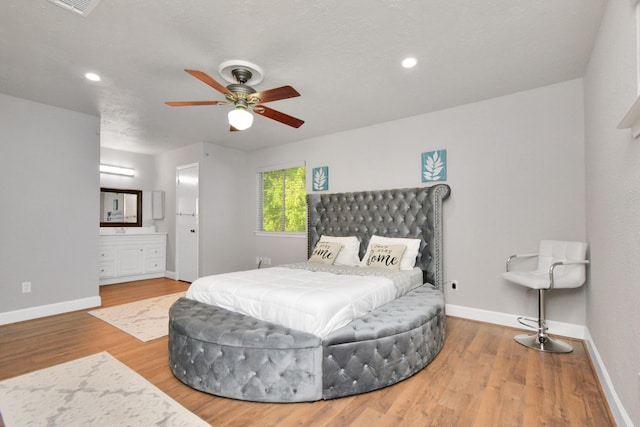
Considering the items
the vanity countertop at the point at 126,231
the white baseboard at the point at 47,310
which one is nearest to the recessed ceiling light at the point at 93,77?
the white baseboard at the point at 47,310

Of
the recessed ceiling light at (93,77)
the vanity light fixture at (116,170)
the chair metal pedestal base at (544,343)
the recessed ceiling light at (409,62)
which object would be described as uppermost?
the recessed ceiling light at (93,77)

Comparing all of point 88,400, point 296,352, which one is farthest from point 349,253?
point 88,400

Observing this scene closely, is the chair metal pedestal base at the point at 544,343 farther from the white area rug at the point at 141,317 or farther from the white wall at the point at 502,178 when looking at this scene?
the white area rug at the point at 141,317

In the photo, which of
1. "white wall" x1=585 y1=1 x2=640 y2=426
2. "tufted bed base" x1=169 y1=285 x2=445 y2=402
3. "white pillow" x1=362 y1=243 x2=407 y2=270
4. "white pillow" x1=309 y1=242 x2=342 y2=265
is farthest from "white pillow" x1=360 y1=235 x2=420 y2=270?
"white wall" x1=585 y1=1 x2=640 y2=426

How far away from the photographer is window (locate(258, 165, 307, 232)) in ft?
18.2

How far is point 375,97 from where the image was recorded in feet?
11.6

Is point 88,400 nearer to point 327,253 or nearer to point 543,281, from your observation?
point 327,253

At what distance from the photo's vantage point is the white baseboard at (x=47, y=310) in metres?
3.57

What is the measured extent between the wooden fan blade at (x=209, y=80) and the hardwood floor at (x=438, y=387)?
2253mm

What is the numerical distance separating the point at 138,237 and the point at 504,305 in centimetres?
641

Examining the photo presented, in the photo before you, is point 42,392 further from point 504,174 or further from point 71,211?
point 504,174

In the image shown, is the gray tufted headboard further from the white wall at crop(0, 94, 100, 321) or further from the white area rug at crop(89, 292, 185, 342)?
the white wall at crop(0, 94, 100, 321)

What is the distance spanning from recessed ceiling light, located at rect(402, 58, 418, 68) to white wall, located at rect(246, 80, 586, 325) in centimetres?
132

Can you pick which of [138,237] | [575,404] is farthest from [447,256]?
[138,237]
